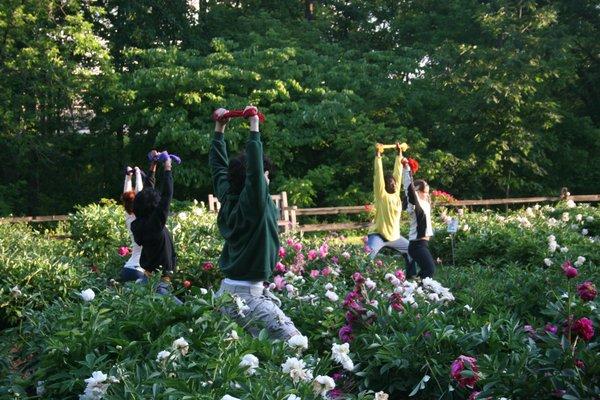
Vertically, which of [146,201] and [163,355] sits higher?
[146,201]

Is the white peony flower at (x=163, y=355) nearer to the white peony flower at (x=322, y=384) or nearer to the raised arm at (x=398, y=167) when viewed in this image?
the white peony flower at (x=322, y=384)

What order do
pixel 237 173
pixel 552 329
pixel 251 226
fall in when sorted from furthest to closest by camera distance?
pixel 237 173
pixel 251 226
pixel 552 329

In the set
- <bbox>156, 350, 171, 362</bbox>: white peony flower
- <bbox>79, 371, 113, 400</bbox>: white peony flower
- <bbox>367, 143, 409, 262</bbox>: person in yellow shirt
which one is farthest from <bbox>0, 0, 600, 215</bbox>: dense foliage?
<bbox>79, 371, 113, 400</bbox>: white peony flower

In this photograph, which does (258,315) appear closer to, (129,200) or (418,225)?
(129,200)

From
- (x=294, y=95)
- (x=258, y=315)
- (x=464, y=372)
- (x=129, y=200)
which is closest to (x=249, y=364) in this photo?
(x=464, y=372)

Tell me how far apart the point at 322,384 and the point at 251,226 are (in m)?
1.67

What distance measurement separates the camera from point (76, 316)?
4191 mm

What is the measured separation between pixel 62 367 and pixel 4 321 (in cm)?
379

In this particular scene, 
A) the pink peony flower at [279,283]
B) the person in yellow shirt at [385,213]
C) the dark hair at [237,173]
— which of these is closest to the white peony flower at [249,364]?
the dark hair at [237,173]

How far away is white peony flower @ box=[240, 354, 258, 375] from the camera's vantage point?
11.3 feet

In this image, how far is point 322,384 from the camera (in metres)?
3.19

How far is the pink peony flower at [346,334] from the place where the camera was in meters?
4.84

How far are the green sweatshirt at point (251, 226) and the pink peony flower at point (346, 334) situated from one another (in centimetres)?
53

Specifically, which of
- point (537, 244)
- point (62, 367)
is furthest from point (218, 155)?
point (537, 244)
